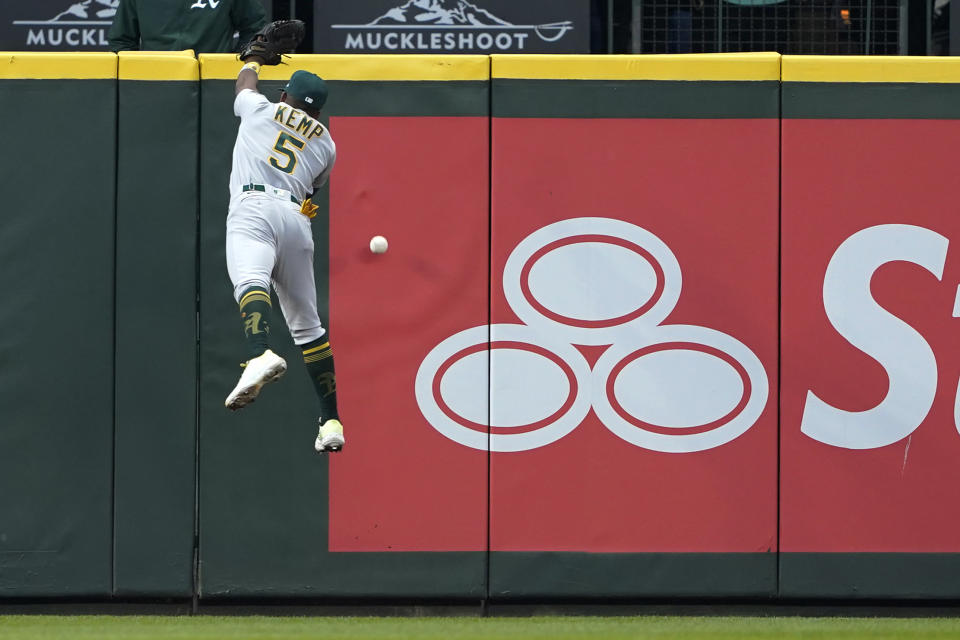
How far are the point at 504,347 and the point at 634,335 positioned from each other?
65 cm

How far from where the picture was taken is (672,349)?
24.0ft

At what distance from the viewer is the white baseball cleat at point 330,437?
684cm

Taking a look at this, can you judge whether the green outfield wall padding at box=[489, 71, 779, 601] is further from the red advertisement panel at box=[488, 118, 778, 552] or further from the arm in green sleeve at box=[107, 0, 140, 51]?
the arm in green sleeve at box=[107, 0, 140, 51]

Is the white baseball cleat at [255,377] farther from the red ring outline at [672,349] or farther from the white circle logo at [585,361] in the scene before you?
the red ring outline at [672,349]

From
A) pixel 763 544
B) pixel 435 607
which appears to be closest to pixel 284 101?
pixel 435 607

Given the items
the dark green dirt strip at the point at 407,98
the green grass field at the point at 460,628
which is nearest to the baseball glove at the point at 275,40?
the dark green dirt strip at the point at 407,98

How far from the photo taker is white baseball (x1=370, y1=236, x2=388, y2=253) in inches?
285

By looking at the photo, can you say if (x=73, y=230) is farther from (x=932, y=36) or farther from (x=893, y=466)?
(x=932, y=36)

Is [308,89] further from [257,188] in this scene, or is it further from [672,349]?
[672,349]

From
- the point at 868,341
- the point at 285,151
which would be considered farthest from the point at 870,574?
the point at 285,151

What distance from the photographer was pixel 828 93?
288 inches

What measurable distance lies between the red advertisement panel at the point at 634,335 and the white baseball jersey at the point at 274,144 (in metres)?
0.97

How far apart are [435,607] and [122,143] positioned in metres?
2.77

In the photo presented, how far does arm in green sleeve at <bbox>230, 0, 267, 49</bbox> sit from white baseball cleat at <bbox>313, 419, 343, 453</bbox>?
89.1 inches
